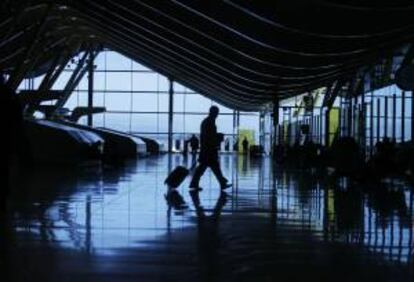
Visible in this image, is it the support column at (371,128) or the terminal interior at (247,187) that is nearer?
the terminal interior at (247,187)

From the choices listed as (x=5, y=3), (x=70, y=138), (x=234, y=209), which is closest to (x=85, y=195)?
(x=234, y=209)

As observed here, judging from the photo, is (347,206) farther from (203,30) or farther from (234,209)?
(203,30)

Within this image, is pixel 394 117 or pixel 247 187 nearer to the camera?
pixel 247 187

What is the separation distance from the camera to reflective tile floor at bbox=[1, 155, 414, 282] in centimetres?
591

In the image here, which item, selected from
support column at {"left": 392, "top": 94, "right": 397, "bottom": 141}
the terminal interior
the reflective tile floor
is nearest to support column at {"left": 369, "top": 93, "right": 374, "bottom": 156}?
the terminal interior

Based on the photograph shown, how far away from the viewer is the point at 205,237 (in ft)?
26.0

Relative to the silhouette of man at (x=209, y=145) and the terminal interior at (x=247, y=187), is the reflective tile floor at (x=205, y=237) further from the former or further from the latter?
the silhouette of man at (x=209, y=145)

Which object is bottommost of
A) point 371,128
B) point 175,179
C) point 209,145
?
point 175,179

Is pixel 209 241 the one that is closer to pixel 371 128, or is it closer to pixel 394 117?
pixel 394 117

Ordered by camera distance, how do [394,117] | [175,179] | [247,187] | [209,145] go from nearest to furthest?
[209,145]
[175,179]
[247,187]
[394,117]

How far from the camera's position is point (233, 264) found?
626cm

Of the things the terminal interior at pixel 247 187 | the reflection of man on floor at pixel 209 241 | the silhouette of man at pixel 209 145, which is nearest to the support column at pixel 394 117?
the terminal interior at pixel 247 187

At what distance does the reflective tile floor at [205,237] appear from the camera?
5910 mm

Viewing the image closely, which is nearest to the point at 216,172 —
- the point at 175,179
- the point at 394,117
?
the point at 175,179
